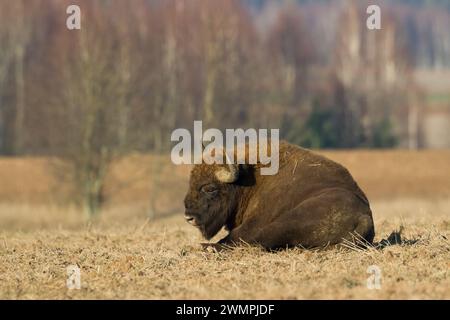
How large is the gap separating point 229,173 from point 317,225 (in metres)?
1.51

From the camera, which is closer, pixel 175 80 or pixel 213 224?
pixel 213 224

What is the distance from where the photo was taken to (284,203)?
10570 mm

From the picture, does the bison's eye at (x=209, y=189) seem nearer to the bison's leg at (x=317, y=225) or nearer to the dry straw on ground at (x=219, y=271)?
the dry straw on ground at (x=219, y=271)

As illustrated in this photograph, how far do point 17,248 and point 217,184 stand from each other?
2787 mm

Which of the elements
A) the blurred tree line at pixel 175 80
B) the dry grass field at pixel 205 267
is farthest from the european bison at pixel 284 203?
the blurred tree line at pixel 175 80

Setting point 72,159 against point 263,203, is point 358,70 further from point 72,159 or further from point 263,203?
point 263,203

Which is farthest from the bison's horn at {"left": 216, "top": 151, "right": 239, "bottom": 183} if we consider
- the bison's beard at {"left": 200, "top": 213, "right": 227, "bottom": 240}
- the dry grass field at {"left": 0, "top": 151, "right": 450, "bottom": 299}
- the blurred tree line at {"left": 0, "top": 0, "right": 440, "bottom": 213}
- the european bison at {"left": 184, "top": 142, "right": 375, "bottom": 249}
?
the blurred tree line at {"left": 0, "top": 0, "right": 440, "bottom": 213}

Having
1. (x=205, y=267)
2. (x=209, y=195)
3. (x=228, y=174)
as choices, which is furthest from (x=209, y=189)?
(x=205, y=267)

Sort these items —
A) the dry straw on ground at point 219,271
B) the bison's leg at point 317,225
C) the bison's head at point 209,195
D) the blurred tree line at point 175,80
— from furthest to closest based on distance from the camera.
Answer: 1. the blurred tree line at point 175,80
2. the bison's head at point 209,195
3. the bison's leg at point 317,225
4. the dry straw on ground at point 219,271

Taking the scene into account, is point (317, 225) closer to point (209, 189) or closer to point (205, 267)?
point (205, 267)

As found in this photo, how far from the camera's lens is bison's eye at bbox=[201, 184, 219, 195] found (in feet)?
36.2

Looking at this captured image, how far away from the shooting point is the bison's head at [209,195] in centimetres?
1100

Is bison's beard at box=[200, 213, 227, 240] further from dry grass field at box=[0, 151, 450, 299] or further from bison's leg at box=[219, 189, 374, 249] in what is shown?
bison's leg at box=[219, 189, 374, 249]

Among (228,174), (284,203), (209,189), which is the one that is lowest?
(284,203)
